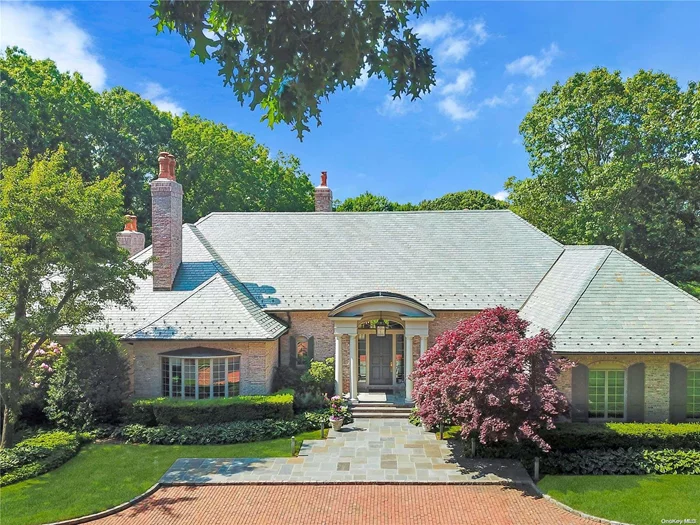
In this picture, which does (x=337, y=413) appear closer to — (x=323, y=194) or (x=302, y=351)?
(x=302, y=351)

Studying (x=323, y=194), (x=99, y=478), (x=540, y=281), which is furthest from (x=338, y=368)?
(x=323, y=194)

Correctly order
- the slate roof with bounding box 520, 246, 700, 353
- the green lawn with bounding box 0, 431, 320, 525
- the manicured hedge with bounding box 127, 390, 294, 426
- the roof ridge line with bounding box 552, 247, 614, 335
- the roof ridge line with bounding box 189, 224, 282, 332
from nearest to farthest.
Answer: the green lawn with bounding box 0, 431, 320, 525 < the slate roof with bounding box 520, 246, 700, 353 < the roof ridge line with bounding box 552, 247, 614, 335 < the manicured hedge with bounding box 127, 390, 294, 426 < the roof ridge line with bounding box 189, 224, 282, 332

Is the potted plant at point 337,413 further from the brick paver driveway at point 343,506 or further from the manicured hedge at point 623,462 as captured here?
the manicured hedge at point 623,462

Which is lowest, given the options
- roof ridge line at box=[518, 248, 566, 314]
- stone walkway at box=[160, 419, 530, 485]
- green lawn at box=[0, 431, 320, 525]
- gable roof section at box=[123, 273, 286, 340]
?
green lawn at box=[0, 431, 320, 525]

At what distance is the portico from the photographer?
787 inches

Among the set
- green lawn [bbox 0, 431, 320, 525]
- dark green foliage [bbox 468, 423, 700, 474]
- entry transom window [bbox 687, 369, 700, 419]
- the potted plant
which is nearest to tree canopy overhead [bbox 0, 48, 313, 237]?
green lawn [bbox 0, 431, 320, 525]

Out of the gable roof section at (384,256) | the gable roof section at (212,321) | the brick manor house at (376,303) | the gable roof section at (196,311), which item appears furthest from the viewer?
the gable roof section at (384,256)

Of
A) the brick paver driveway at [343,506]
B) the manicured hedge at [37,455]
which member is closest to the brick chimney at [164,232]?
the manicured hedge at [37,455]

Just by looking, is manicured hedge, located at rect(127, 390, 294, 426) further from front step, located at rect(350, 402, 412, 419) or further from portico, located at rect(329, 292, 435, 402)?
portico, located at rect(329, 292, 435, 402)

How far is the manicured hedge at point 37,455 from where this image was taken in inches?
534

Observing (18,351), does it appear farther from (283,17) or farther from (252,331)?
(283,17)

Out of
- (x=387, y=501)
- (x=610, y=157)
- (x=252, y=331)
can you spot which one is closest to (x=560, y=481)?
(x=387, y=501)

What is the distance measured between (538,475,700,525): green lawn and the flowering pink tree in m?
1.53

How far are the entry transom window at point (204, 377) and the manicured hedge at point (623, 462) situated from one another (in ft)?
37.3
